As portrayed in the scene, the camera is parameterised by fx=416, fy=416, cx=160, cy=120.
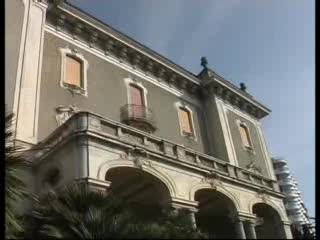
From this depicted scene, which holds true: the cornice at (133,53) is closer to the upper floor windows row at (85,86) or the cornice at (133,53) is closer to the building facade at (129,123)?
the building facade at (129,123)

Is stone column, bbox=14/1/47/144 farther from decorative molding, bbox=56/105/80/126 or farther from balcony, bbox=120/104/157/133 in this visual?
balcony, bbox=120/104/157/133

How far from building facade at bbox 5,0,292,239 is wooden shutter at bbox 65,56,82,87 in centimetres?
6

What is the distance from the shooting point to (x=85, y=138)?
12.1m

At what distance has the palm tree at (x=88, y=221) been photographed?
6.67 metres

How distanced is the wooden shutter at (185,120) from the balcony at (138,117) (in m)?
2.87

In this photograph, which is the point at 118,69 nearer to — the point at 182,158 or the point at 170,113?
the point at 170,113

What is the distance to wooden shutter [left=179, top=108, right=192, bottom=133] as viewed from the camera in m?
21.9

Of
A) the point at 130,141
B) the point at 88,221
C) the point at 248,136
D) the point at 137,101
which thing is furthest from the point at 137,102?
the point at 88,221

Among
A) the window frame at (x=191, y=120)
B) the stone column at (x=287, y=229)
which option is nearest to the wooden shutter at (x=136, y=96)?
the window frame at (x=191, y=120)

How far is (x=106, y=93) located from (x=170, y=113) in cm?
413

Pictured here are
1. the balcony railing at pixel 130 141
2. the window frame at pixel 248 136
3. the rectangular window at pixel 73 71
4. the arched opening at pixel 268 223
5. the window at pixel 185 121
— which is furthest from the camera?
the window frame at pixel 248 136

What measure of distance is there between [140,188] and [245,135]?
41.8 feet

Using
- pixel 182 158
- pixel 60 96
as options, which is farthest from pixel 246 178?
pixel 60 96

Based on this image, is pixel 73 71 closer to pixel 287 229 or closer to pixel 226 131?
pixel 226 131
